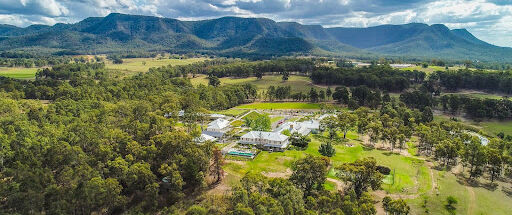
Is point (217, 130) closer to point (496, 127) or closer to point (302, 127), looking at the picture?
point (302, 127)

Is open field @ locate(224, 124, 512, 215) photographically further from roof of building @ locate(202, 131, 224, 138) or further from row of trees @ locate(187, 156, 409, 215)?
roof of building @ locate(202, 131, 224, 138)

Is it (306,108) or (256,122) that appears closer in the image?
(256,122)

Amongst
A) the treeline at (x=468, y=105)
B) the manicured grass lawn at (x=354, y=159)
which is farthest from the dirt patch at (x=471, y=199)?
the treeline at (x=468, y=105)

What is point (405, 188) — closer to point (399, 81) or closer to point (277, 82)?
point (399, 81)

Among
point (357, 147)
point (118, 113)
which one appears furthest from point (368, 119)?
point (118, 113)

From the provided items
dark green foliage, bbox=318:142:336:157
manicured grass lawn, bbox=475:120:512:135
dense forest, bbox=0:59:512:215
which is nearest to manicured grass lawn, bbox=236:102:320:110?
dense forest, bbox=0:59:512:215

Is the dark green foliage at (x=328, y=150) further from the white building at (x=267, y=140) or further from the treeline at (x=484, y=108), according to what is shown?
the treeline at (x=484, y=108)
